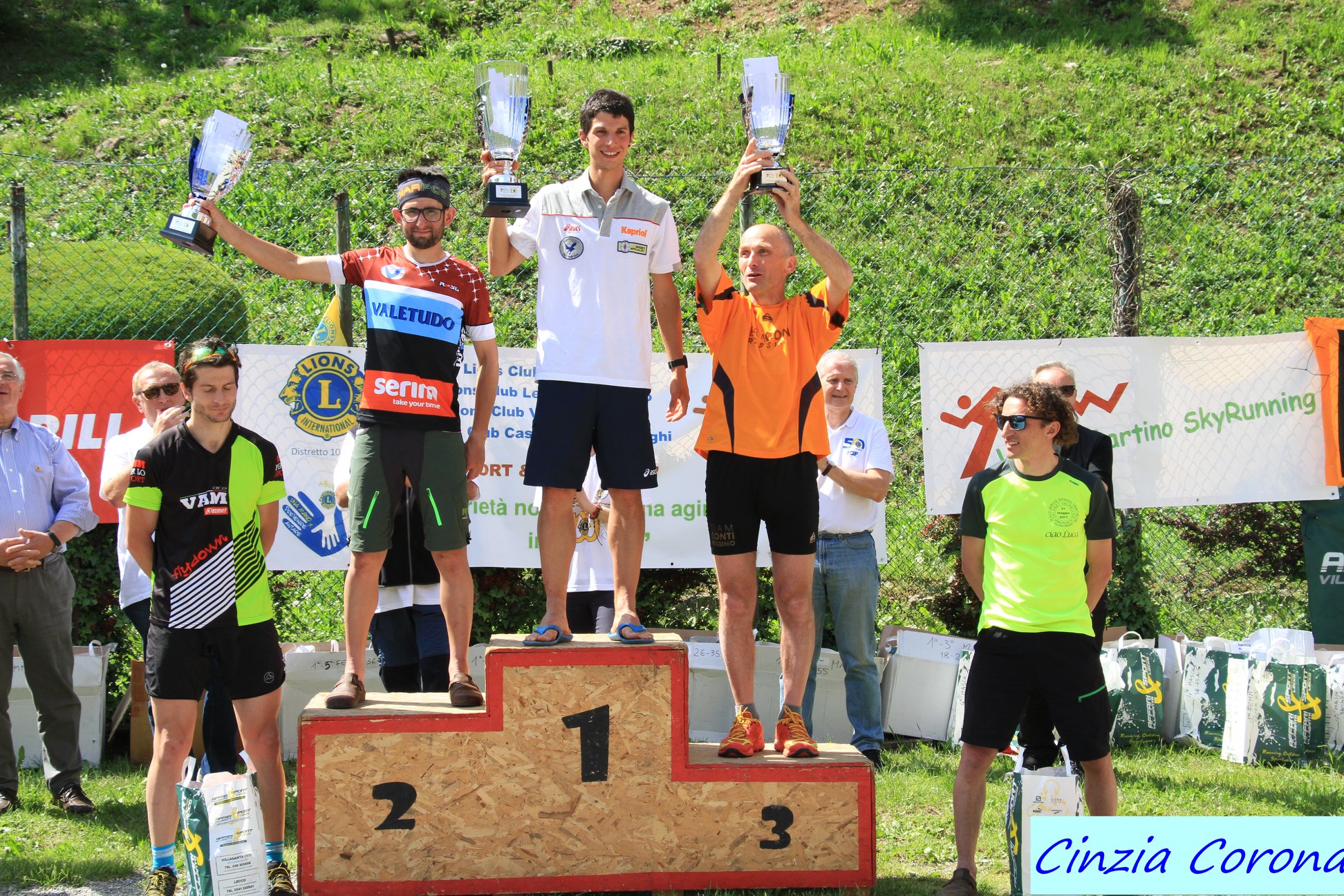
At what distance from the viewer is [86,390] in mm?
5668

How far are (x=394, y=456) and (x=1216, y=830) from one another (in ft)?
9.78

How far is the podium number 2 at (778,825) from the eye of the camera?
3.81 metres

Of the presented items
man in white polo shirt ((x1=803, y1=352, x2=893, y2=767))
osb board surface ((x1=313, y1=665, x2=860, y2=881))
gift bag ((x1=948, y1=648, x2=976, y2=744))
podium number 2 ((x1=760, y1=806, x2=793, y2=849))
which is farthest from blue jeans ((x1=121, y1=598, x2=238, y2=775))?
gift bag ((x1=948, y1=648, x2=976, y2=744))

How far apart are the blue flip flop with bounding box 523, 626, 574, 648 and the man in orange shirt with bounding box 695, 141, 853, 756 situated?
58 cm

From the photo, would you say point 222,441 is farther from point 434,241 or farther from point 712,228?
point 712,228

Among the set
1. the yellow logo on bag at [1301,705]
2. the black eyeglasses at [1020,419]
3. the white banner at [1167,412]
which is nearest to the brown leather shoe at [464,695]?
the black eyeglasses at [1020,419]

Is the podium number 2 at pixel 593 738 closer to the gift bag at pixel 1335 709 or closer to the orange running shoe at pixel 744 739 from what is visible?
the orange running shoe at pixel 744 739

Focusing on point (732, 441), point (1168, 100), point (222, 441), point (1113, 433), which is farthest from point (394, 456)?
point (1168, 100)

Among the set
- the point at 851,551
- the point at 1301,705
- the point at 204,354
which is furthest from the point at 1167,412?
the point at 204,354

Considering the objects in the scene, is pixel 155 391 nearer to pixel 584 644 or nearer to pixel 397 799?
pixel 397 799

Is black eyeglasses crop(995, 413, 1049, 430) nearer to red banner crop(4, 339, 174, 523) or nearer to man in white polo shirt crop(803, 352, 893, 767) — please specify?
man in white polo shirt crop(803, 352, 893, 767)

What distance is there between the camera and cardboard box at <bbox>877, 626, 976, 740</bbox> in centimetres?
589

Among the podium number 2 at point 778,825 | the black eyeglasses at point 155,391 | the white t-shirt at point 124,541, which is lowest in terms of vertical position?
the podium number 2 at point 778,825

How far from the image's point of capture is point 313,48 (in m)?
17.4
